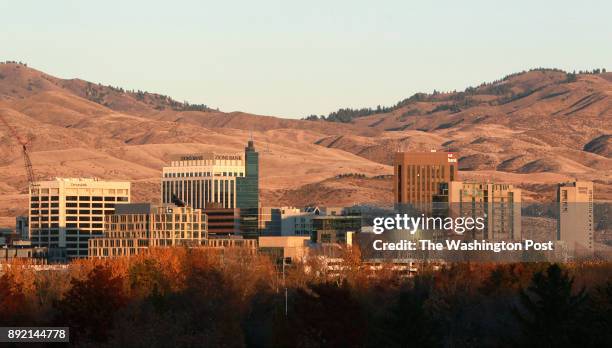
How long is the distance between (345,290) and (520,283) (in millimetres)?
36192

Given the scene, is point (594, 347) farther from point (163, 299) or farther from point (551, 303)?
point (163, 299)

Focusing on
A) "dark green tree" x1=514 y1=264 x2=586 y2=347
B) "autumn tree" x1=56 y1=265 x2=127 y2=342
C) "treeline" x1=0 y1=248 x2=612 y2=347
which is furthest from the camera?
"autumn tree" x1=56 y1=265 x2=127 y2=342

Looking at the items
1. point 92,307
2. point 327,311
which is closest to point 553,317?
point 327,311

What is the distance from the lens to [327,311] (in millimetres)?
144250

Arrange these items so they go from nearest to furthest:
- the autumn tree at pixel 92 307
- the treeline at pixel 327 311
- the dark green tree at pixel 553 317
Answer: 1. the dark green tree at pixel 553 317
2. the treeline at pixel 327 311
3. the autumn tree at pixel 92 307

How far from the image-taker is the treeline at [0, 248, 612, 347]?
134 metres

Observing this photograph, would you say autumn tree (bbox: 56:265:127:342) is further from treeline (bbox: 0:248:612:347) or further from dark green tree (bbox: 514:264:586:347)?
dark green tree (bbox: 514:264:586:347)

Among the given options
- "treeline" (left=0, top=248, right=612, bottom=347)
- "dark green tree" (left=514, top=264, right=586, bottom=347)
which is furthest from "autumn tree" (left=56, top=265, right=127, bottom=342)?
"dark green tree" (left=514, top=264, right=586, bottom=347)

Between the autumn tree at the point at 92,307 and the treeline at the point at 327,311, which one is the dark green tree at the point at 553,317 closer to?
the treeline at the point at 327,311

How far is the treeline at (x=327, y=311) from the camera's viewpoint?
134 meters

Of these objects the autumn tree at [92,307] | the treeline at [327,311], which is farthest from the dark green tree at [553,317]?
the autumn tree at [92,307]

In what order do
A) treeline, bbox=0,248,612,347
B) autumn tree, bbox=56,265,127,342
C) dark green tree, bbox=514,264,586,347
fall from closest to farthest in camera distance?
dark green tree, bbox=514,264,586,347
treeline, bbox=0,248,612,347
autumn tree, bbox=56,265,127,342

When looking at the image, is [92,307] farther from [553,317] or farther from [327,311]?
[553,317]

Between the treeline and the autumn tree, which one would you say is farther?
the autumn tree
